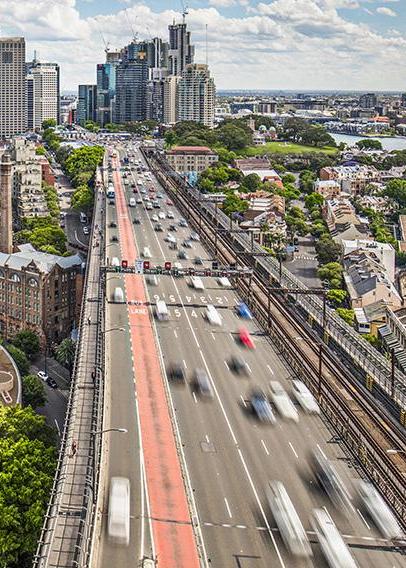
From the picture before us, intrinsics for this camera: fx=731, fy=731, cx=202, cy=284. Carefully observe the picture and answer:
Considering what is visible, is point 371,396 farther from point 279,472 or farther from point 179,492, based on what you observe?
point 179,492

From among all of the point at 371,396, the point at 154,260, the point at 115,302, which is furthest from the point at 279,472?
the point at 154,260

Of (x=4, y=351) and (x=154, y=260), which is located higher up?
(x=154, y=260)

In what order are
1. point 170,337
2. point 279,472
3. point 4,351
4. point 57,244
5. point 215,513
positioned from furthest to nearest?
point 57,244, point 4,351, point 170,337, point 279,472, point 215,513

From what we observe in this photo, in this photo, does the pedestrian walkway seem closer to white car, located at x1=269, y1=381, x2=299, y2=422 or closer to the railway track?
white car, located at x1=269, y1=381, x2=299, y2=422

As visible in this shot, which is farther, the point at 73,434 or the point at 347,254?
the point at 347,254

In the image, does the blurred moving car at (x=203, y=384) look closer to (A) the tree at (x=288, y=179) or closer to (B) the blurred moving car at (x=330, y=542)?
(B) the blurred moving car at (x=330, y=542)

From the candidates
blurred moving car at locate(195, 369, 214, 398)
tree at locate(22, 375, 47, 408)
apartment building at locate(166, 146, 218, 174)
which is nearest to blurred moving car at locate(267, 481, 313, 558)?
blurred moving car at locate(195, 369, 214, 398)

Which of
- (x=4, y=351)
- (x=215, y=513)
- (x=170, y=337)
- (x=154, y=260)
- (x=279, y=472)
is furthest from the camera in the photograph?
(x=154, y=260)
